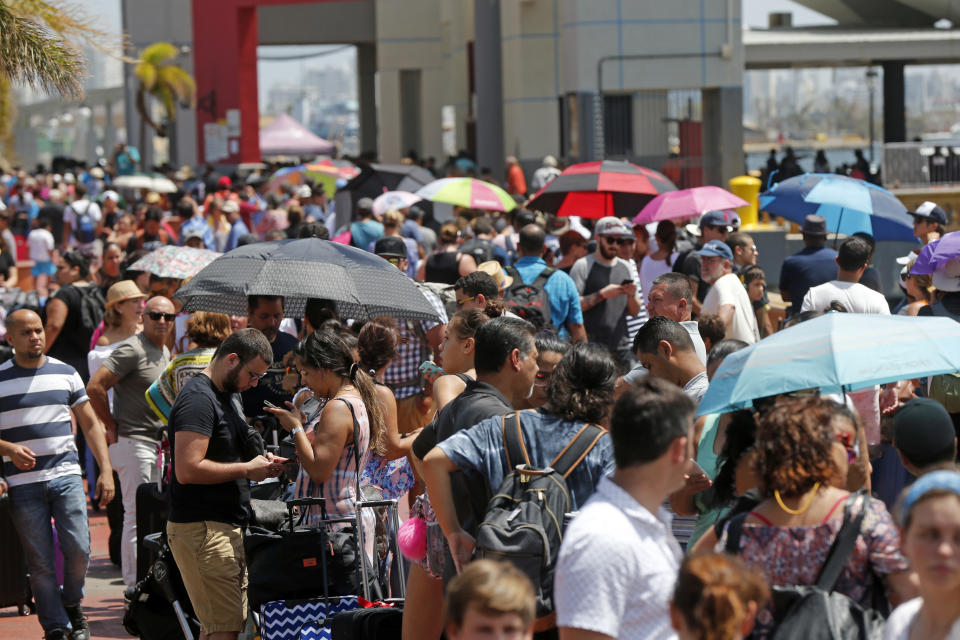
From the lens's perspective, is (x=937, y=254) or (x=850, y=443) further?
(x=937, y=254)

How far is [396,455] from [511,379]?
5.17 feet

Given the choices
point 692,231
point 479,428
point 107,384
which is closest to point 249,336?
point 479,428

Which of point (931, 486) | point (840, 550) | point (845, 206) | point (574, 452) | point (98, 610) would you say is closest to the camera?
point (931, 486)

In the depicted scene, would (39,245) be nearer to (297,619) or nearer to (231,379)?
(231,379)

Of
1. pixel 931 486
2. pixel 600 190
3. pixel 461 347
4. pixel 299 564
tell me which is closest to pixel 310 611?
pixel 299 564

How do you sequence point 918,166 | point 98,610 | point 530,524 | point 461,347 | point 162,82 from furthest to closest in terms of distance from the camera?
point 162,82 → point 918,166 → point 98,610 → point 461,347 → point 530,524

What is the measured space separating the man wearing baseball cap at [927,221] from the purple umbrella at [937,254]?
349cm

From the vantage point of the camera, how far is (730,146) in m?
25.5

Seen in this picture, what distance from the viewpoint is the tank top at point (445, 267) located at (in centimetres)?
1177

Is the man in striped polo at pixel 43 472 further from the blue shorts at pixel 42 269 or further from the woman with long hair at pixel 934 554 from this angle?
the blue shorts at pixel 42 269

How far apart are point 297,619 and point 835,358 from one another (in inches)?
103

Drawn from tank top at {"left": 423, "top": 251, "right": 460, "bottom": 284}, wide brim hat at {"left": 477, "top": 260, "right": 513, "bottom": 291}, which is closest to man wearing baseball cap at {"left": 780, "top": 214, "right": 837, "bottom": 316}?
wide brim hat at {"left": 477, "top": 260, "right": 513, "bottom": 291}

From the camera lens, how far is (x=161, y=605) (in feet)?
22.3

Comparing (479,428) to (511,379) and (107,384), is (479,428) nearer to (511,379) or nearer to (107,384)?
(511,379)
